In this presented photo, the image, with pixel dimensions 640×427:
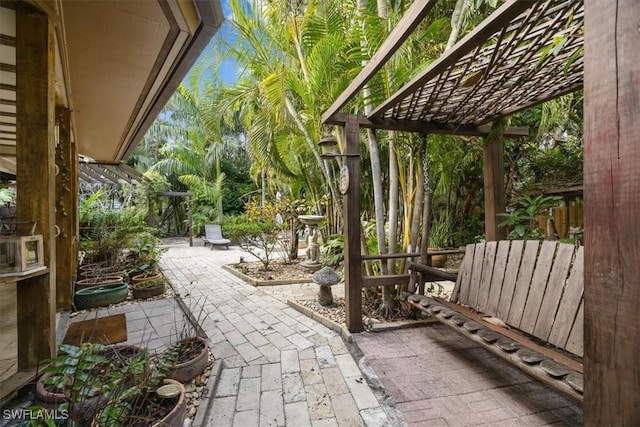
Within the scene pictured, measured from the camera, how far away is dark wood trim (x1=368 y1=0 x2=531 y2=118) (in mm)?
1158

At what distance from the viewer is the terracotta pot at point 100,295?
10.4 ft

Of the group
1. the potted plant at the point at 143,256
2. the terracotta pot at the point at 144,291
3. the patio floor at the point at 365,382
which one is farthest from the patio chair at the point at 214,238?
the patio floor at the point at 365,382

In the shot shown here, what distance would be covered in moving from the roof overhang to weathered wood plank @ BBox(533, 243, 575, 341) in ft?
7.33

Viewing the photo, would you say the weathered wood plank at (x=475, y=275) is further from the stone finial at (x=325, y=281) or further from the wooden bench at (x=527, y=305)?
the stone finial at (x=325, y=281)

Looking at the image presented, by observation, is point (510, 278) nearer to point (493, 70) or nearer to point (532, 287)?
point (532, 287)

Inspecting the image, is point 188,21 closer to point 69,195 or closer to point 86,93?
point 86,93

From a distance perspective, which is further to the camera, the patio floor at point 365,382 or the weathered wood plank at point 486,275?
the weathered wood plank at point 486,275

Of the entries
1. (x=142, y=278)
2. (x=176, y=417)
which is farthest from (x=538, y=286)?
(x=142, y=278)

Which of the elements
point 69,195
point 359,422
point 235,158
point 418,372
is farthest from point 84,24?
point 235,158

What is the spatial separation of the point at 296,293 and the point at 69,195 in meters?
3.00

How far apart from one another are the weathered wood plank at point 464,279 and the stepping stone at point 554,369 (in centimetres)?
94

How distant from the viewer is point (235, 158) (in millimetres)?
14438

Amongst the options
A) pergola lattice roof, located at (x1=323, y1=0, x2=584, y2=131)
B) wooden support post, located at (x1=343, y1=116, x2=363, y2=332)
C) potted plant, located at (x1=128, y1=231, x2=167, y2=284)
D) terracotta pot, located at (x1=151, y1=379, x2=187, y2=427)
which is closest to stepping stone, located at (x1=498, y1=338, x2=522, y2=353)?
wooden support post, located at (x1=343, y1=116, x2=363, y2=332)

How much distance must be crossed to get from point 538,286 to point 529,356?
1.57ft
